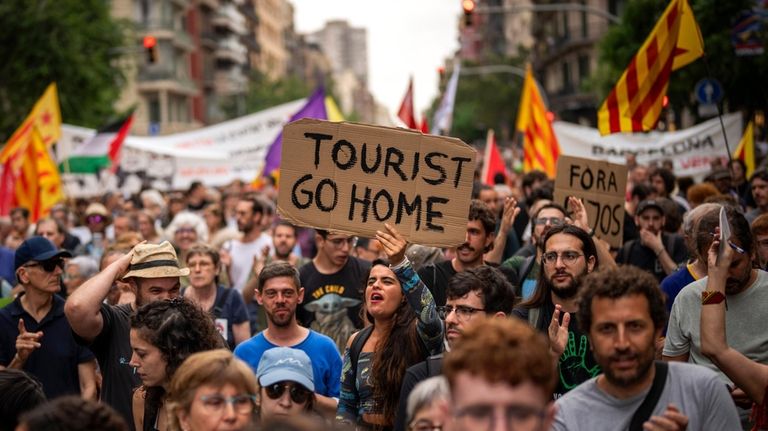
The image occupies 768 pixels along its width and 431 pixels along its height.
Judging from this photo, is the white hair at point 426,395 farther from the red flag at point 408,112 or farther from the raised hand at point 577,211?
the red flag at point 408,112

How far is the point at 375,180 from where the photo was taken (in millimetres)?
6004

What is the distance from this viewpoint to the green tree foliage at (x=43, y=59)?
105 feet

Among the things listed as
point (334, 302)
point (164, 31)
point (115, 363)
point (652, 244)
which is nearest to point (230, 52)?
point (164, 31)

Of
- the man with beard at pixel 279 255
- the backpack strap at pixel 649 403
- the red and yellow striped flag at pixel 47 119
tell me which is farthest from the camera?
the red and yellow striped flag at pixel 47 119

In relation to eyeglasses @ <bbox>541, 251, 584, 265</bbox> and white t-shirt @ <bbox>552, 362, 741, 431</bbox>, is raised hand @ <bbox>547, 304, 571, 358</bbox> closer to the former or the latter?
eyeglasses @ <bbox>541, 251, 584, 265</bbox>

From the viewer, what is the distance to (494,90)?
220ft

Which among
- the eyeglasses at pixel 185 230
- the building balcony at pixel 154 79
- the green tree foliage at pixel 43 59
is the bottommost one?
the eyeglasses at pixel 185 230

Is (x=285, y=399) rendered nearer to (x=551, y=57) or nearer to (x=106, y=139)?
(x=106, y=139)

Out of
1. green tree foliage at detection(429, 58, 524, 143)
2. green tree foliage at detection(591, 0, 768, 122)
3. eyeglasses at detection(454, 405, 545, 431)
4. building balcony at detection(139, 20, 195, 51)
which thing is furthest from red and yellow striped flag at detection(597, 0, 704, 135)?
building balcony at detection(139, 20, 195, 51)

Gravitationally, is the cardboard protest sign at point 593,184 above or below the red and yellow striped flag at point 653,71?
below

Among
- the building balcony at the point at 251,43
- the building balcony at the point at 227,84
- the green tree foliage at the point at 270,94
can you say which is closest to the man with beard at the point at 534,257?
the green tree foliage at the point at 270,94

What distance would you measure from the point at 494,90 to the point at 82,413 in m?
64.6

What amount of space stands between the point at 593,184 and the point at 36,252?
419cm

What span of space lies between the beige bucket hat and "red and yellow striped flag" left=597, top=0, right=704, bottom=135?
5.54 meters
